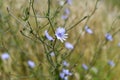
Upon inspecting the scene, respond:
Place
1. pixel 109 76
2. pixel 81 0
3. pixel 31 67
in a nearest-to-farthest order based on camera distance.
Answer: pixel 31 67 → pixel 109 76 → pixel 81 0

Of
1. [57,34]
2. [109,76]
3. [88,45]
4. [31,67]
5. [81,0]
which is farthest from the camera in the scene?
[81,0]

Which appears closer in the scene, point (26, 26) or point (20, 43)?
point (26, 26)

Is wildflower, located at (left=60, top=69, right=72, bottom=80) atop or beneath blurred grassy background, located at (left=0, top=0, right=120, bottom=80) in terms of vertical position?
beneath

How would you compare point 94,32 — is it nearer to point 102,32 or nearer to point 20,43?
point 102,32

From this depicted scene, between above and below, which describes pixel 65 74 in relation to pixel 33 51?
below

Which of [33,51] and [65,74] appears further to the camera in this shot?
[33,51]

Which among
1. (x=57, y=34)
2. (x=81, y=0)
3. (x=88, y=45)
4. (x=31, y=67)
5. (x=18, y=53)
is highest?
(x=81, y=0)

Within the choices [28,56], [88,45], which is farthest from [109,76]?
[28,56]

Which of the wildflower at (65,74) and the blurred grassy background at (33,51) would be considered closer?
the wildflower at (65,74)

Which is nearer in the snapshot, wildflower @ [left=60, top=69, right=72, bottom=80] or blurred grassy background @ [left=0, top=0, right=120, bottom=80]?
Answer: wildflower @ [left=60, top=69, right=72, bottom=80]

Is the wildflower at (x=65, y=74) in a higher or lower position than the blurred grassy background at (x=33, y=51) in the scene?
lower

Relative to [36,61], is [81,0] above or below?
above
